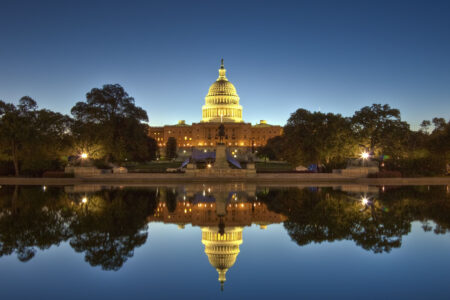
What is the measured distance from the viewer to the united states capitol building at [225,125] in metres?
146

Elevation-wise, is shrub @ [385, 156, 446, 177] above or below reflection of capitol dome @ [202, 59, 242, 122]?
below

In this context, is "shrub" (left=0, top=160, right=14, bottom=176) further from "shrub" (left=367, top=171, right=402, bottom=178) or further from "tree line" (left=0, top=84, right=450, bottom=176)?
"shrub" (left=367, top=171, right=402, bottom=178)

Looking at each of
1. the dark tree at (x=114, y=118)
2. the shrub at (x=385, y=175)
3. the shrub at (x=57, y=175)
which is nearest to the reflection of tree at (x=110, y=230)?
the shrub at (x=57, y=175)

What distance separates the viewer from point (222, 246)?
10875 mm

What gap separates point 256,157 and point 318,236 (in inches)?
3707

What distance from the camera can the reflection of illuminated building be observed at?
35.8 feet

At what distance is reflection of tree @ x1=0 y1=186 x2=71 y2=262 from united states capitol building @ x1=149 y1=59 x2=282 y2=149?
122801 millimetres

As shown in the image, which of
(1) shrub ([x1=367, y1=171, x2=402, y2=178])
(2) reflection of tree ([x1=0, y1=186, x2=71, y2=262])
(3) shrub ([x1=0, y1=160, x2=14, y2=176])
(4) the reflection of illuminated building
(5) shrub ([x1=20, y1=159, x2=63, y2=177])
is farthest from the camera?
(3) shrub ([x1=0, y1=160, x2=14, y2=176])

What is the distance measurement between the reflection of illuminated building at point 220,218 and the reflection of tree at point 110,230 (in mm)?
1069

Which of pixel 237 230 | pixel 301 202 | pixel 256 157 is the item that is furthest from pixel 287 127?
pixel 256 157

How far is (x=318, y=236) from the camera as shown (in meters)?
13.2

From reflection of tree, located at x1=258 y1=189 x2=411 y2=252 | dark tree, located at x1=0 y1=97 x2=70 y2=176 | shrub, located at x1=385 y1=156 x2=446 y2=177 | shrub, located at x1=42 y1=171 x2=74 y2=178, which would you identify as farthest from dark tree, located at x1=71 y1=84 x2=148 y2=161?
reflection of tree, located at x1=258 y1=189 x2=411 y2=252

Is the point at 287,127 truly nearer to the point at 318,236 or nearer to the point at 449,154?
the point at 449,154

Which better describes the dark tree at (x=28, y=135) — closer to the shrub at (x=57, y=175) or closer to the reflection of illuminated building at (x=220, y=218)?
the shrub at (x=57, y=175)
